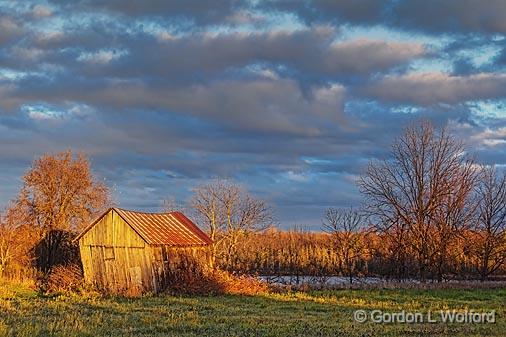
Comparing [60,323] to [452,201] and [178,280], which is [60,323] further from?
[452,201]

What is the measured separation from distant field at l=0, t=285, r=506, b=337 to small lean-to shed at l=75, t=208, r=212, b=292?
3.25 m

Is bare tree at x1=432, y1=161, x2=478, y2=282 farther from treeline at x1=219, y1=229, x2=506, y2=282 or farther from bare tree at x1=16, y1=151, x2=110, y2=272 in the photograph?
bare tree at x1=16, y1=151, x2=110, y2=272

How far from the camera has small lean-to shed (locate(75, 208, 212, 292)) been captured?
3503 cm

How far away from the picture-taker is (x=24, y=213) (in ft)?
156

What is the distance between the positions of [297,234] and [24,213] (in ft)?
86.2

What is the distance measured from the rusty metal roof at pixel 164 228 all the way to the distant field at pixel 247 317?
16.3 ft

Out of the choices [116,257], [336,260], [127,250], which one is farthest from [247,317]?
[336,260]

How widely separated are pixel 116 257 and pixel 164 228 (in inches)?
152

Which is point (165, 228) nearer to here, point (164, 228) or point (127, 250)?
point (164, 228)

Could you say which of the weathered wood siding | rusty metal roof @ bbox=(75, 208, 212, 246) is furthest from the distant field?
rusty metal roof @ bbox=(75, 208, 212, 246)

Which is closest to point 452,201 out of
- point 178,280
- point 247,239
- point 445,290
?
point 445,290

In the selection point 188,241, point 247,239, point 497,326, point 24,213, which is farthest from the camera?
point 247,239

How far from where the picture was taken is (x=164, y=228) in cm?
3856

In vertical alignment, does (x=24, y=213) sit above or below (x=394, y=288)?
above
